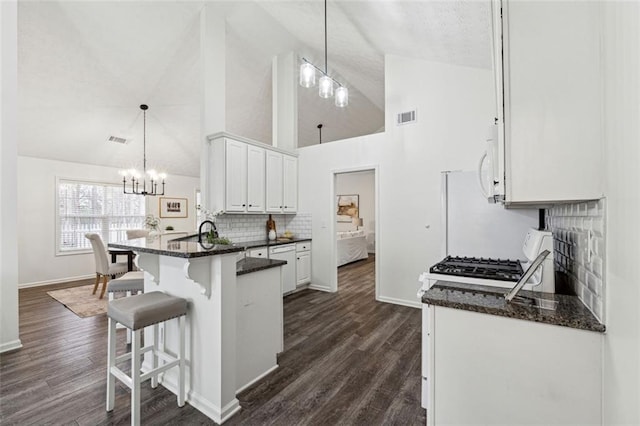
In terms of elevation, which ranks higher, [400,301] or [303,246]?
[303,246]

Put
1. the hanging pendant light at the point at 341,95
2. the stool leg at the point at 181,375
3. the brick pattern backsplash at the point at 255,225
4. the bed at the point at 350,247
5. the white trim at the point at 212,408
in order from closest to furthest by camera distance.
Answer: the white trim at the point at 212,408 < the stool leg at the point at 181,375 < the hanging pendant light at the point at 341,95 < the brick pattern backsplash at the point at 255,225 < the bed at the point at 350,247

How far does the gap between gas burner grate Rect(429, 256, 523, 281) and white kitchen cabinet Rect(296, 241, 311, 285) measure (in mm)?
2759

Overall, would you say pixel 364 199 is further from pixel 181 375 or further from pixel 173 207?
pixel 181 375

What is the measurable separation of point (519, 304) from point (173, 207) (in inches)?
306

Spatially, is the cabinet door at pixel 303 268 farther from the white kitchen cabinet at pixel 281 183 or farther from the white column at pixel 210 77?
the white column at pixel 210 77

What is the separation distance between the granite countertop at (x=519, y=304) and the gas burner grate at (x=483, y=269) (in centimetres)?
16

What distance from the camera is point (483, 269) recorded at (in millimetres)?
1901

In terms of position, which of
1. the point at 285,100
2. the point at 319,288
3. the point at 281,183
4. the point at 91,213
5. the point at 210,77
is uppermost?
the point at 285,100

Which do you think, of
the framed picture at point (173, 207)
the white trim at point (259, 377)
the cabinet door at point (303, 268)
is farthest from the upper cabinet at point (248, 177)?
the framed picture at point (173, 207)

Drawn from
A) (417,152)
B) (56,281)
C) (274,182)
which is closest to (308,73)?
(417,152)

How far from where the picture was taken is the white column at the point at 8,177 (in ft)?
8.96

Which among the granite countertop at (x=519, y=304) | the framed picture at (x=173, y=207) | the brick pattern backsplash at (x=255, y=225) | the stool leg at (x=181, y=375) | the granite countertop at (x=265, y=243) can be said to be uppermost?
the framed picture at (x=173, y=207)

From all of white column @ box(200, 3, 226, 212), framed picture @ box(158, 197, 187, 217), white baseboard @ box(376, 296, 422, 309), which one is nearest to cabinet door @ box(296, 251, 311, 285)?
white baseboard @ box(376, 296, 422, 309)

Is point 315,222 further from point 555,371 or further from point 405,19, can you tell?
point 555,371
